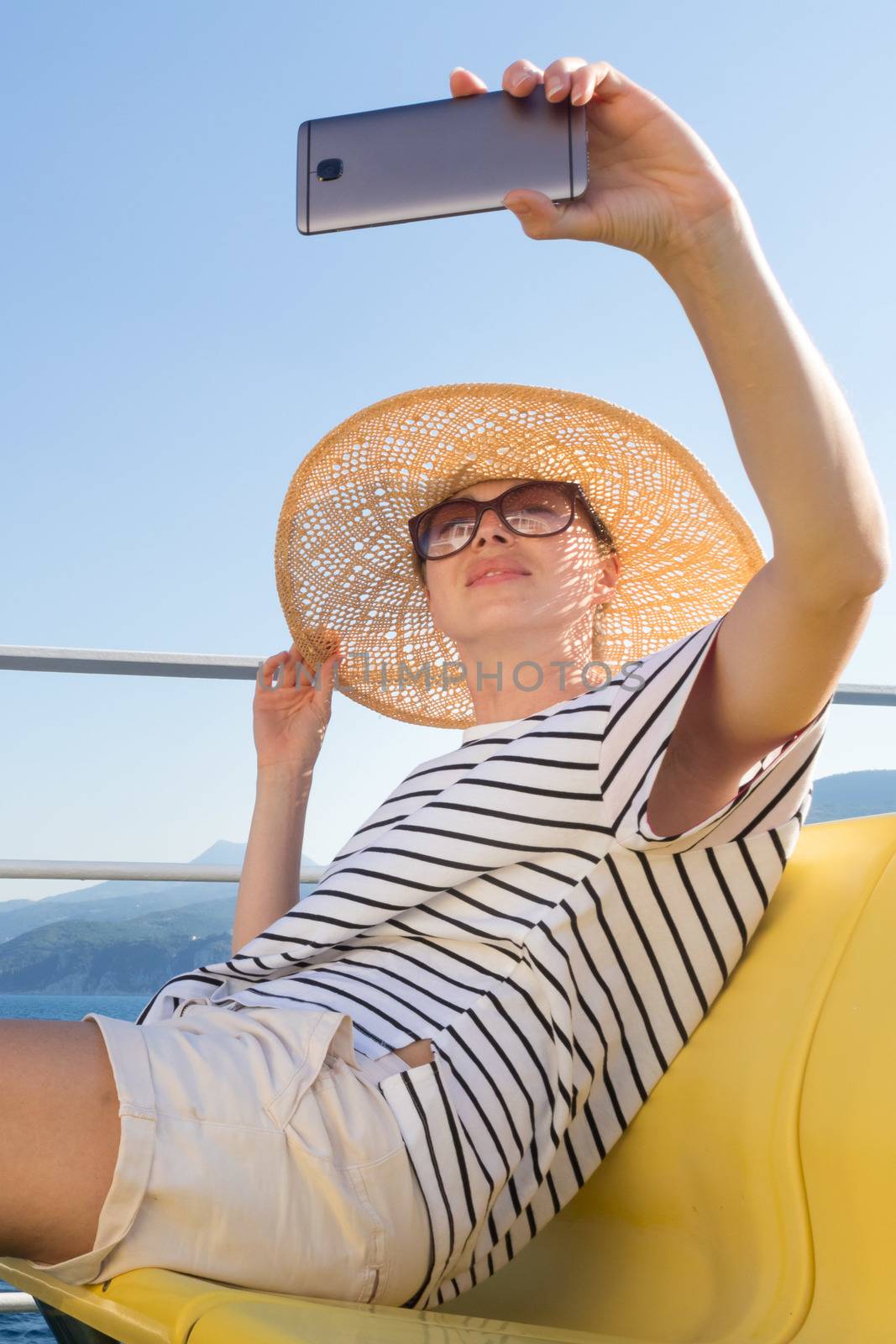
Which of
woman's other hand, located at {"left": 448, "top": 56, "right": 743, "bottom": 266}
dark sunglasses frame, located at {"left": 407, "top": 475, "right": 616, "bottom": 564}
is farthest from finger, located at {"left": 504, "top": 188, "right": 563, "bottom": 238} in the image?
dark sunglasses frame, located at {"left": 407, "top": 475, "right": 616, "bottom": 564}

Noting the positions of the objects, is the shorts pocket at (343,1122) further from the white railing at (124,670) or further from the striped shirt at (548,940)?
the white railing at (124,670)

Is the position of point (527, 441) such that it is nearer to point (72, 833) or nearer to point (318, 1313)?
point (318, 1313)

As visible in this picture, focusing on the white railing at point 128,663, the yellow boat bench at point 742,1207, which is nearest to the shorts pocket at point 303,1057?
the yellow boat bench at point 742,1207

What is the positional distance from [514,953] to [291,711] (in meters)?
0.94

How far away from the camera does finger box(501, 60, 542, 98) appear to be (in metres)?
0.83

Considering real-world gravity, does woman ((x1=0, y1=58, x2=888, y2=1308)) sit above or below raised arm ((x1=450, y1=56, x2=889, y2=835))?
below

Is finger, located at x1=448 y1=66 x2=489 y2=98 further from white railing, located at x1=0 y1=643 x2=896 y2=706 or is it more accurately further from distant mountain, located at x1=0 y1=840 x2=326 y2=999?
distant mountain, located at x1=0 y1=840 x2=326 y2=999

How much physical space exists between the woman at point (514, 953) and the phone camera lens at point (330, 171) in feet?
0.45

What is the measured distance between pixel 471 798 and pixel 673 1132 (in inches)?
14.3

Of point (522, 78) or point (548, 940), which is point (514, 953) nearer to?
point (548, 940)

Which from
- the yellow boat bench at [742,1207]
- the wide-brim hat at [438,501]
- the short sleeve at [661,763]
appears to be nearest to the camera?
the yellow boat bench at [742,1207]

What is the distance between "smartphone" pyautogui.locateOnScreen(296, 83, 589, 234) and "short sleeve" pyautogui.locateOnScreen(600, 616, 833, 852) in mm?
401

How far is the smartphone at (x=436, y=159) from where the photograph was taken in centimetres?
81

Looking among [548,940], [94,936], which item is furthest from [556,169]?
[94,936]
